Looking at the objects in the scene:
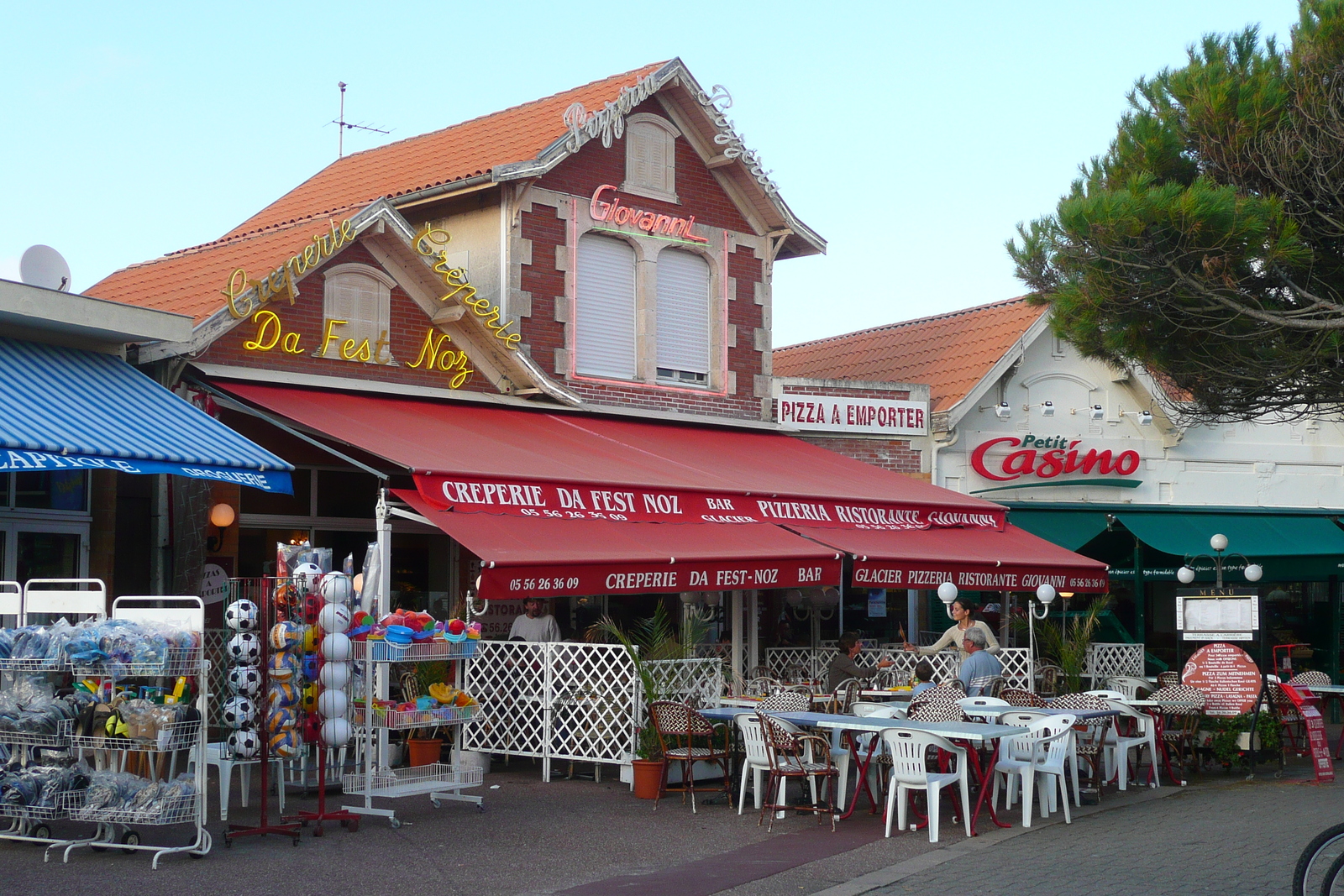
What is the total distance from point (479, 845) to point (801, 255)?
10955 millimetres

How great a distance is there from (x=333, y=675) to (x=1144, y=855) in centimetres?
547

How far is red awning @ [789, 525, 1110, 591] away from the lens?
552 inches

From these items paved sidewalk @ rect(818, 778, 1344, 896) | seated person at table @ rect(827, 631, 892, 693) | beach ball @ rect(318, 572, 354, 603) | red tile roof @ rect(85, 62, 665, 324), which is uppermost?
red tile roof @ rect(85, 62, 665, 324)

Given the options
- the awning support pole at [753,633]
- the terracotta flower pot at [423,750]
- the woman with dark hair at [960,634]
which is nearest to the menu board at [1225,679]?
the woman with dark hair at [960,634]

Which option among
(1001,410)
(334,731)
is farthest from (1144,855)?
(1001,410)

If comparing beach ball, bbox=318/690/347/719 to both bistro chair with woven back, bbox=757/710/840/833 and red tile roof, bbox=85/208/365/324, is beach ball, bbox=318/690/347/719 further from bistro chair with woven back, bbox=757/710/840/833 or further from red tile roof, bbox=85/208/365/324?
red tile roof, bbox=85/208/365/324

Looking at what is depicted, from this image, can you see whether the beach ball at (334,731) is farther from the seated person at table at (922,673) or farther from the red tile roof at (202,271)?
the seated person at table at (922,673)

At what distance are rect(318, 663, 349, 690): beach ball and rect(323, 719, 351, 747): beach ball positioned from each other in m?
0.23

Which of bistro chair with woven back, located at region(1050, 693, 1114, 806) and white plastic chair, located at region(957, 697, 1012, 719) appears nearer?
white plastic chair, located at region(957, 697, 1012, 719)

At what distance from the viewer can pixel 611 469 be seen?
1363 cm

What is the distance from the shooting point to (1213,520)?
20750mm

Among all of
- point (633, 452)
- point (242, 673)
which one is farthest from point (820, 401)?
point (242, 673)

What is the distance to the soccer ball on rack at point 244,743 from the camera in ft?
30.3

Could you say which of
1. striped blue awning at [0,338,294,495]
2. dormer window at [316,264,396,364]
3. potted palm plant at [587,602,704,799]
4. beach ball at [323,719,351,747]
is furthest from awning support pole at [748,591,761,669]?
beach ball at [323,719,351,747]
